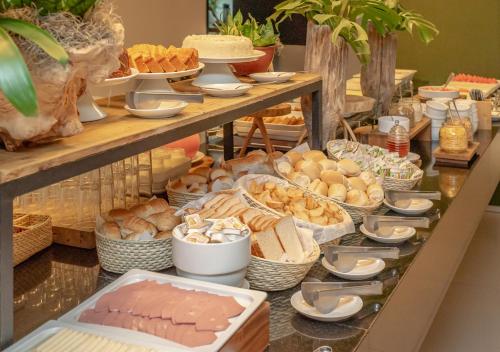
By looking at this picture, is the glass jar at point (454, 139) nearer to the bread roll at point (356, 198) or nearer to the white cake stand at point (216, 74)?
the bread roll at point (356, 198)

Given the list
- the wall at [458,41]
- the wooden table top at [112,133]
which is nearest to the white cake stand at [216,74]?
the wooden table top at [112,133]

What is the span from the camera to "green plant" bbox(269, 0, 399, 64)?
8.14ft

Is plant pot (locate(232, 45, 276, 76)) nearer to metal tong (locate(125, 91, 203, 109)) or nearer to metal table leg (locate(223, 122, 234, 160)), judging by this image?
metal table leg (locate(223, 122, 234, 160))

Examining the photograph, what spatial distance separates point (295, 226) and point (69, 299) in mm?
518

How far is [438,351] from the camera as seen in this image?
2.87 meters

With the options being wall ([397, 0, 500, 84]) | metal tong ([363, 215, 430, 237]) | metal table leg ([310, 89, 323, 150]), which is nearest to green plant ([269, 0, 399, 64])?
metal table leg ([310, 89, 323, 150])

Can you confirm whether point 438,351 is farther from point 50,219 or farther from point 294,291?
point 50,219

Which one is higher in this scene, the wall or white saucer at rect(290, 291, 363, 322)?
the wall

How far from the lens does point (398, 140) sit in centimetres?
256

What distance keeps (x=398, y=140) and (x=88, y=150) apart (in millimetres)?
1605

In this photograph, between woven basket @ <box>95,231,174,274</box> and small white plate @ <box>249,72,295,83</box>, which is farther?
small white plate @ <box>249,72,295,83</box>

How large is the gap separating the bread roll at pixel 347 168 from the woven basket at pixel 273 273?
626 millimetres

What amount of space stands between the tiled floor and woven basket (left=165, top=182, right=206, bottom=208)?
59.1 inches

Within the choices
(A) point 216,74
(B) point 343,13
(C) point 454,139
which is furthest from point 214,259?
(C) point 454,139
